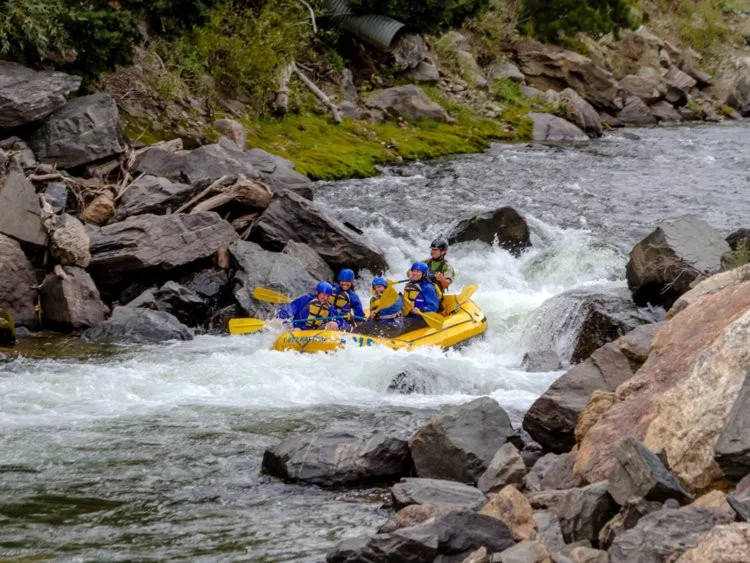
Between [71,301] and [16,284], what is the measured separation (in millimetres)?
831

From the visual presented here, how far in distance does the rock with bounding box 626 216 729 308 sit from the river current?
1502 millimetres

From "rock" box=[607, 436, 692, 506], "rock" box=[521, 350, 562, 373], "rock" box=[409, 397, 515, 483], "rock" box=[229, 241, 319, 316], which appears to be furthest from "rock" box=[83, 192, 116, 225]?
"rock" box=[607, 436, 692, 506]

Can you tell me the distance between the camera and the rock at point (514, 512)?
6.76 metres

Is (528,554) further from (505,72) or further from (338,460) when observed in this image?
(505,72)

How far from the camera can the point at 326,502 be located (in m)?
8.55

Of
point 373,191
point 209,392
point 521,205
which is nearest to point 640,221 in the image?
point 521,205

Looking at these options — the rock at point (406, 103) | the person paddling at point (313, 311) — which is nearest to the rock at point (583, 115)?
the rock at point (406, 103)

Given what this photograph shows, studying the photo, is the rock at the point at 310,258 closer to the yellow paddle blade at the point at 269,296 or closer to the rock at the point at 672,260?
the yellow paddle blade at the point at 269,296

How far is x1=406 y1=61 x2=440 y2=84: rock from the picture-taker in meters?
33.0

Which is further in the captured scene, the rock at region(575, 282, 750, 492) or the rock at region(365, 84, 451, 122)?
the rock at region(365, 84, 451, 122)

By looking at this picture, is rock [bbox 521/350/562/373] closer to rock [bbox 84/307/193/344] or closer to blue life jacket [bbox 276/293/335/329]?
blue life jacket [bbox 276/293/335/329]

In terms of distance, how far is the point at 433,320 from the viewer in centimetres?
1427

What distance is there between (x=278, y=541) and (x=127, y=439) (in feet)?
9.38

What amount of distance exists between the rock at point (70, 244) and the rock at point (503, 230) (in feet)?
23.3
